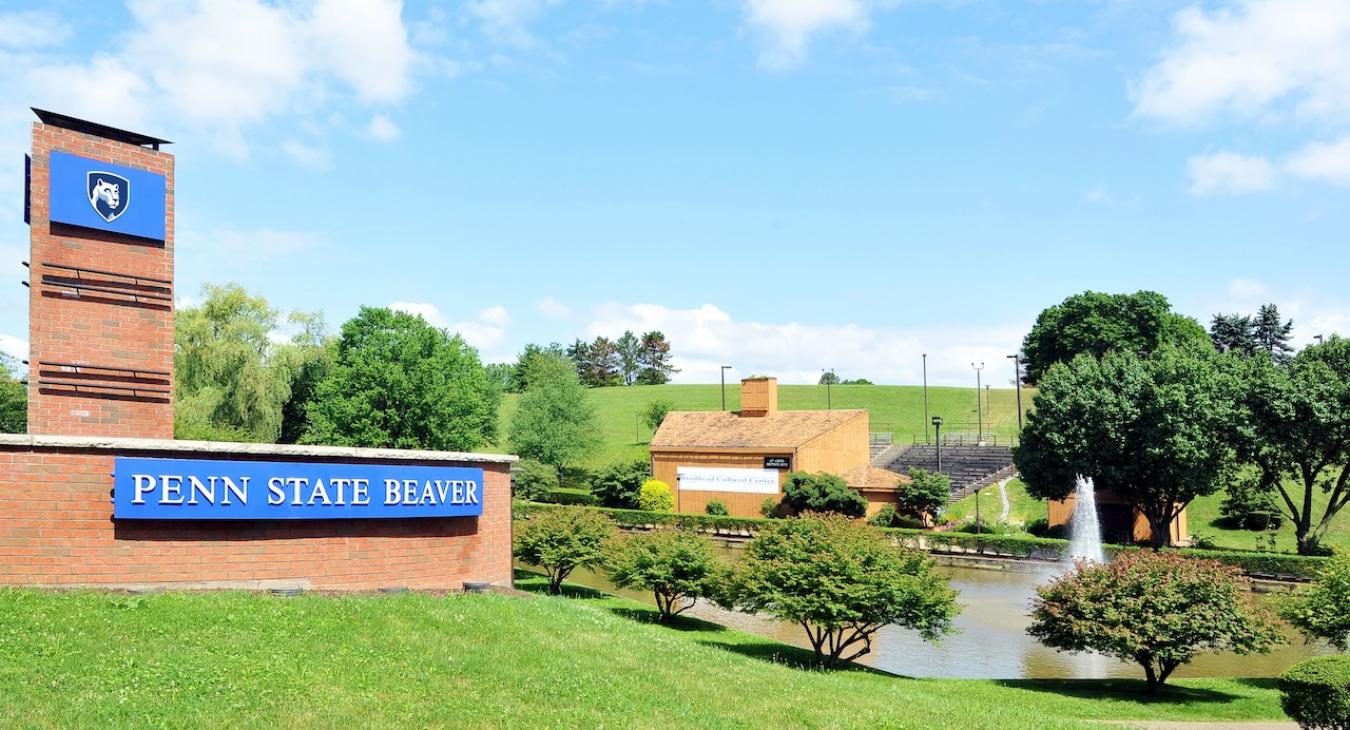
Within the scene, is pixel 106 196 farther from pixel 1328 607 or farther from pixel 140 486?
pixel 1328 607

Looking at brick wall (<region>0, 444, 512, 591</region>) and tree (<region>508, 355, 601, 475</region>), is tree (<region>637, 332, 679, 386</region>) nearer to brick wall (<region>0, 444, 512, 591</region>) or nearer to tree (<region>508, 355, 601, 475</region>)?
tree (<region>508, 355, 601, 475</region>)

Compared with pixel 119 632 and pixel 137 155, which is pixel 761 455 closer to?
pixel 137 155

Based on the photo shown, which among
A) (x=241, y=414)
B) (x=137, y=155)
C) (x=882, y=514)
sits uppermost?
(x=137, y=155)

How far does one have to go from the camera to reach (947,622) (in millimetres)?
20703

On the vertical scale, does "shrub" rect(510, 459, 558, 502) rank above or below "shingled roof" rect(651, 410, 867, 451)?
below

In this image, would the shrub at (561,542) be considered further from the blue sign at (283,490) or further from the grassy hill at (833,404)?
the grassy hill at (833,404)

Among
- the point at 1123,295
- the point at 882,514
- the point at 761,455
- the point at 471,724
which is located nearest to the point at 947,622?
the point at 471,724

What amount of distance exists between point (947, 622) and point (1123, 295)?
3116 inches

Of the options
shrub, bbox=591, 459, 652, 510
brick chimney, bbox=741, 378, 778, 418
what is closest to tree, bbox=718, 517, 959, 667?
shrub, bbox=591, 459, 652, 510

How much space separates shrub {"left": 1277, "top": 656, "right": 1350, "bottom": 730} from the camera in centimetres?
1257

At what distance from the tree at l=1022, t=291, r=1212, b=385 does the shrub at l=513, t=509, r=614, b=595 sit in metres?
66.0

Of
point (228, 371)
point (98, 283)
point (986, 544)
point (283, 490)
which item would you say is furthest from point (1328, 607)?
point (228, 371)

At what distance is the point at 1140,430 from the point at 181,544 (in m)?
36.3

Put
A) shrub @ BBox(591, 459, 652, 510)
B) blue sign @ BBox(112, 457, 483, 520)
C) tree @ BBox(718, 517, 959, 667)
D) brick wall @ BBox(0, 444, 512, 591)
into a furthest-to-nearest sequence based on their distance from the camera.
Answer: shrub @ BBox(591, 459, 652, 510) < tree @ BBox(718, 517, 959, 667) < blue sign @ BBox(112, 457, 483, 520) < brick wall @ BBox(0, 444, 512, 591)
